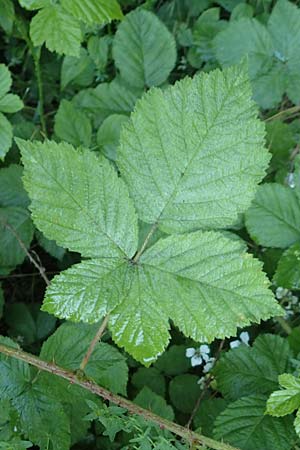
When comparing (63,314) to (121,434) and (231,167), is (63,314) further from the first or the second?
(121,434)

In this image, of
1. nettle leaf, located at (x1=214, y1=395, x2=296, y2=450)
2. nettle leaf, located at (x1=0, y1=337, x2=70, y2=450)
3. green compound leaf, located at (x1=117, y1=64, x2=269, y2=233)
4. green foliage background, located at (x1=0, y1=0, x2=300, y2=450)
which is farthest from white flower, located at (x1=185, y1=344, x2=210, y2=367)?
green compound leaf, located at (x1=117, y1=64, x2=269, y2=233)

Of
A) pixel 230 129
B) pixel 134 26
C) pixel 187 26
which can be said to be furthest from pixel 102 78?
pixel 230 129

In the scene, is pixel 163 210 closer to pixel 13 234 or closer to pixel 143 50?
pixel 13 234

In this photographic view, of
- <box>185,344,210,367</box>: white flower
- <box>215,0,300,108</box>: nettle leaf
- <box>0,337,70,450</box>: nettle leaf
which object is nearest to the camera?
<box>0,337,70,450</box>: nettle leaf

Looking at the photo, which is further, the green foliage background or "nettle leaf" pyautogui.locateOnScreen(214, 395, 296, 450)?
"nettle leaf" pyautogui.locateOnScreen(214, 395, 296, 450)

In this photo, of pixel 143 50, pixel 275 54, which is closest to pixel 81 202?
pixel 143 50

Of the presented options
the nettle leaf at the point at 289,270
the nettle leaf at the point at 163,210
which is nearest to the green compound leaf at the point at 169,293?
the nettle leaf at the point at 163,210

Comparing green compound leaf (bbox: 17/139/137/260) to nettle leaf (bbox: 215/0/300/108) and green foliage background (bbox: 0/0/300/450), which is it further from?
nettle leaf (bbox: 215/0/300/108)
